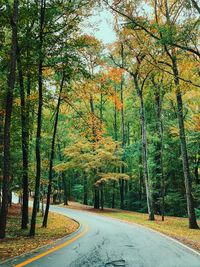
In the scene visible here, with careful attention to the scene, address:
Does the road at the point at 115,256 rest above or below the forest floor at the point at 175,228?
above

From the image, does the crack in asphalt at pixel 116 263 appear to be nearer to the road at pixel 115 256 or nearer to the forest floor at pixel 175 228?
the road at pixel 115 256

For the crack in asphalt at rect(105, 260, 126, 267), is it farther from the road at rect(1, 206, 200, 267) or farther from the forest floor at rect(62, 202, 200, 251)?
the forest floor at rect(62, 202, 200, 251)

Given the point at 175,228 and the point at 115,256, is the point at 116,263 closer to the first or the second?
the point at 115,256

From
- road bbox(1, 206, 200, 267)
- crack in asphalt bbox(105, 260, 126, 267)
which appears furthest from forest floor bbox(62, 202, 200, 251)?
crack in asphalt bbox(105, 260, 126, 267)

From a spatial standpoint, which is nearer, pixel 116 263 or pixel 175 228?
pixel 116 263

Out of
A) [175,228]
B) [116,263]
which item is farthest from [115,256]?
[175,228]

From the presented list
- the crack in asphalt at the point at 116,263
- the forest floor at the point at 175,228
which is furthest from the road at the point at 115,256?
the forest floor at the point at 175,228

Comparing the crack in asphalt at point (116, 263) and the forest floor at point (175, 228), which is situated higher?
the crack in asphalt at point (116, 263)

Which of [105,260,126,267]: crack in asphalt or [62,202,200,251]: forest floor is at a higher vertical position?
[105,260,126,267]: crack in asphalt

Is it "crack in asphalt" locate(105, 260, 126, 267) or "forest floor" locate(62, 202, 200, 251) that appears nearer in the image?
"crack in asphalt" locate(105, 260, 126, 267)

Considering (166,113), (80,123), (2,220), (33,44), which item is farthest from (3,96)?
(166,113)

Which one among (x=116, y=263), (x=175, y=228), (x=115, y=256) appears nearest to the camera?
(x=116, y=263)

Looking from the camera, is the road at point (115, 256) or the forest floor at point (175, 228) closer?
the road at point (115, 256)

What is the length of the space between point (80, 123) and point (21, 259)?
10.8 m
